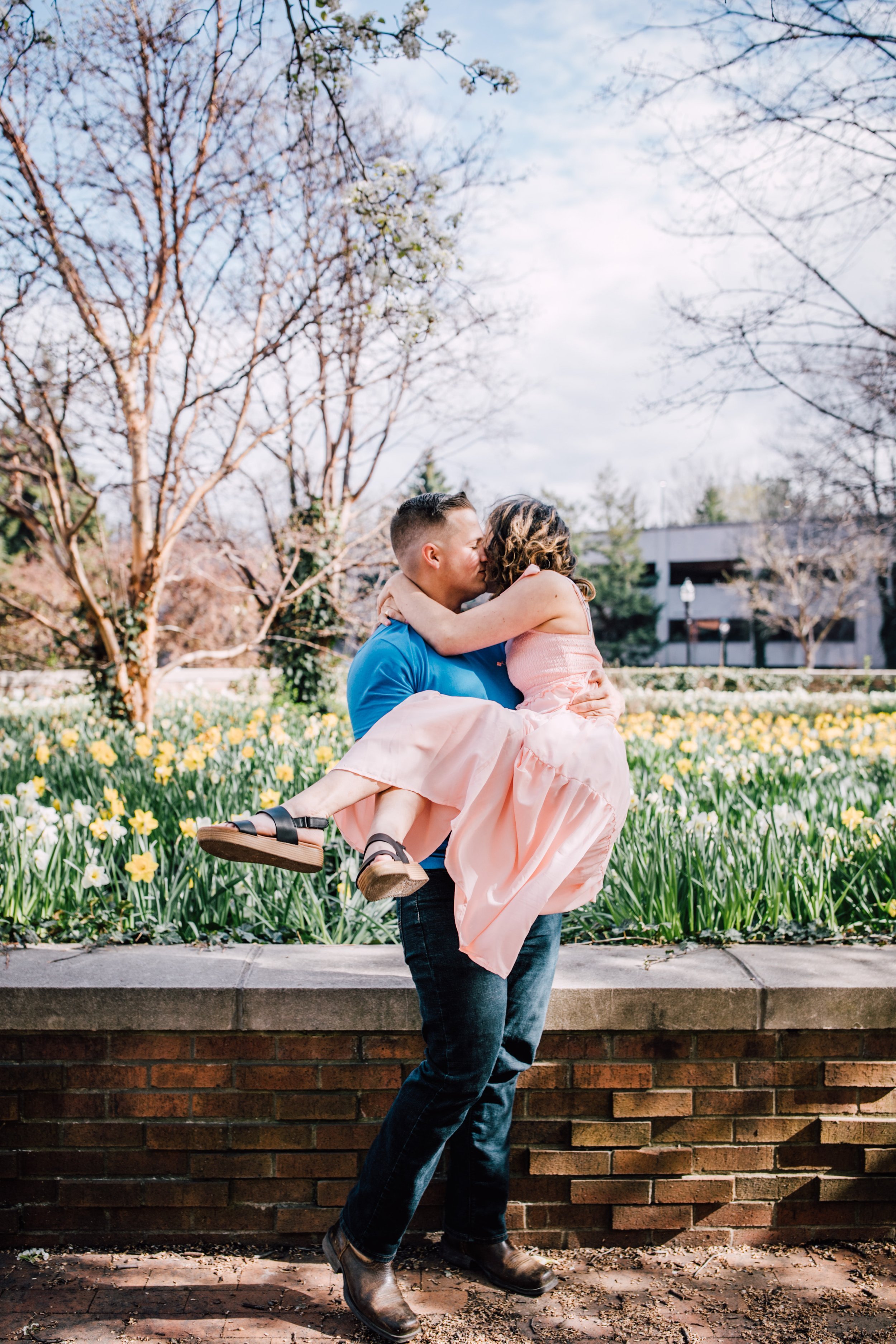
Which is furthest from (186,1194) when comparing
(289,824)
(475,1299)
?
(289,824)

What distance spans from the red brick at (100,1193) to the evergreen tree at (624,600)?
37.5 m

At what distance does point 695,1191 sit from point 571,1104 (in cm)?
39

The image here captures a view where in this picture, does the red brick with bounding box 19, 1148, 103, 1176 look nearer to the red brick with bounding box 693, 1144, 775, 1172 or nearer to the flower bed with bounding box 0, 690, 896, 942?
the flower bed with bounding box 0, 690, 896, 942

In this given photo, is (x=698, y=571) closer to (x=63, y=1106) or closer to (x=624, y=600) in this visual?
(x=624, y=600)

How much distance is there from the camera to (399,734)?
1.97 m

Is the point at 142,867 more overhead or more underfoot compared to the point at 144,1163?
more overhead

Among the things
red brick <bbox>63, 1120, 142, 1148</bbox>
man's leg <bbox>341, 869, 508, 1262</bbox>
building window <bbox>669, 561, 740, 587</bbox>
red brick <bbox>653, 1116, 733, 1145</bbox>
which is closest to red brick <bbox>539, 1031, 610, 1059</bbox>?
red brick <bbox>653, 1116, 733, 1145</bbox>

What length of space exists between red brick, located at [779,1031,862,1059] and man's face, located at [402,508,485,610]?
4.55 ft

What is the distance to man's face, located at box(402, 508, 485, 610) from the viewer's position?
2.23m

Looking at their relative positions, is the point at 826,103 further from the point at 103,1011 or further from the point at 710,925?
the point at 103,1011

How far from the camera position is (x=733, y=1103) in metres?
2.37

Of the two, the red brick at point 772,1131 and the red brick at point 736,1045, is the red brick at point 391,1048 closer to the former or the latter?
the red brick at point 736,1045

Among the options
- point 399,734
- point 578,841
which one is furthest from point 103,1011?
point 578,841

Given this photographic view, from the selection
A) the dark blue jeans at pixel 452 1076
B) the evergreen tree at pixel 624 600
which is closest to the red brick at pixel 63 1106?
the dark blue jeans at pixel 452 1076
